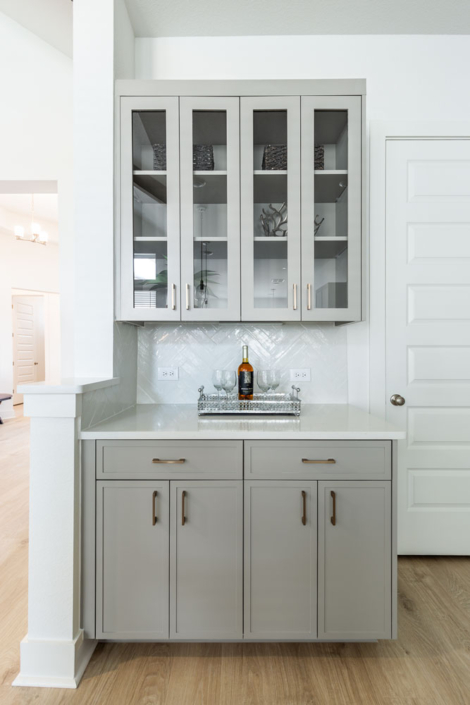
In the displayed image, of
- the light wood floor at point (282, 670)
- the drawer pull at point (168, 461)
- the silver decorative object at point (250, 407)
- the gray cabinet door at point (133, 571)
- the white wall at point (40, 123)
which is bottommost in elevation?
the light wood floor at point (282, 670)

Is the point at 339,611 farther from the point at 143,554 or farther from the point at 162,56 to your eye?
the point at 162,56

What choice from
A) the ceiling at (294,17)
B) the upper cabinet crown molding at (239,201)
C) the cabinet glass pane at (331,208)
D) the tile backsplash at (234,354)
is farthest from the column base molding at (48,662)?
the ceiling at (294,17)

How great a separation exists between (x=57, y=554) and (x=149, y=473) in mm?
454

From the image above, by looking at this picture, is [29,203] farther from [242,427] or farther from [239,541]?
[239,541]

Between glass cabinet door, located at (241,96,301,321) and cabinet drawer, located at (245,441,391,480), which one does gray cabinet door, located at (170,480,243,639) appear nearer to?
cabinet drawer, located at (245,441,391,480)

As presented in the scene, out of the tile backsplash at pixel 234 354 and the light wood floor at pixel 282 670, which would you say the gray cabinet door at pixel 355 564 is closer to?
the light wood floor at pixel 282 670

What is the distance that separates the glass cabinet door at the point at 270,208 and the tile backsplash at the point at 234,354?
16.0 inches

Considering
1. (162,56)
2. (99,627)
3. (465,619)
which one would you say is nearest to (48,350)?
(162,56)

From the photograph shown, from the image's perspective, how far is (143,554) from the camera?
1596 millimetres

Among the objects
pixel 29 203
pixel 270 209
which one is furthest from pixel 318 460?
pixel 29 203

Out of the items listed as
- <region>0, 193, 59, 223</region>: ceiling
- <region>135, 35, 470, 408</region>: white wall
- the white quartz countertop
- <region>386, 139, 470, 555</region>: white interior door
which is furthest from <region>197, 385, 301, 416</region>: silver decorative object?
<region>0, 193, 59, 223</region>: ceiling

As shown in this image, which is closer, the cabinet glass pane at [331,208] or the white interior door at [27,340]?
the cabinet glass pane at [331,208]

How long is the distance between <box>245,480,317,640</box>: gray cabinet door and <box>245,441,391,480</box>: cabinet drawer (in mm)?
52

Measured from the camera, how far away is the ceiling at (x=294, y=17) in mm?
2170
